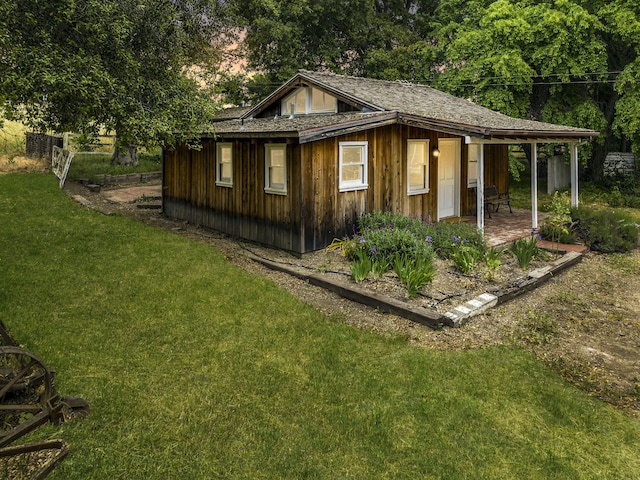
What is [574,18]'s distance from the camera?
61.3 ft

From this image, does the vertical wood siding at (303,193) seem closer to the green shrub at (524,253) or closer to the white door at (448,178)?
the white door at (448,178)

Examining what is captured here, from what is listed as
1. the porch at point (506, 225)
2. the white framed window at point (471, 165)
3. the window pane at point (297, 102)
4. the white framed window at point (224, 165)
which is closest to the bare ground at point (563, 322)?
the porch at point (506, 225)

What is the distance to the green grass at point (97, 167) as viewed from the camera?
74.7ft

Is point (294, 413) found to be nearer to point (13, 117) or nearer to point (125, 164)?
point (13, 117)

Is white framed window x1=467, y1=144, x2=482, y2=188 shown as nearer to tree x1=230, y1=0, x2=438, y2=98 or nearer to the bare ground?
the bare ground

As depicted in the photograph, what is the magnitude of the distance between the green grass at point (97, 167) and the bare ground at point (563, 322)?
53.7 feet

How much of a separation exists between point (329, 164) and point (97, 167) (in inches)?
742

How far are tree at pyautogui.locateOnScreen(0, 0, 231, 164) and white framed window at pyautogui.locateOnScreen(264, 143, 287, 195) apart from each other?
1624mm

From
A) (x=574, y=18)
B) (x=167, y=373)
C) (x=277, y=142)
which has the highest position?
(x=574, y=18)

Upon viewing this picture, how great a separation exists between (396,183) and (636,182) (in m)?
16.0

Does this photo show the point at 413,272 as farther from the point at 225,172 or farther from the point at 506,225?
the point at 506,225

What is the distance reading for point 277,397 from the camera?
15.2 ft

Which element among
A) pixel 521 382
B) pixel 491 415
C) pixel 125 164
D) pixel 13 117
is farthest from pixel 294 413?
pixel 125 164

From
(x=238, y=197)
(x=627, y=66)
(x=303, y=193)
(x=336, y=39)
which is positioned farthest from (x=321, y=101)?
(x=336, y=39)
